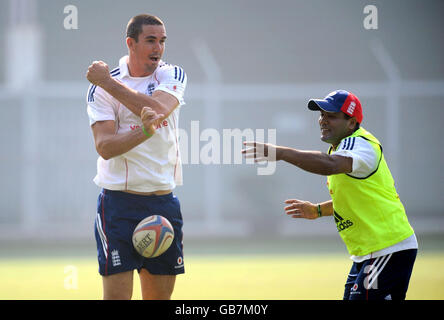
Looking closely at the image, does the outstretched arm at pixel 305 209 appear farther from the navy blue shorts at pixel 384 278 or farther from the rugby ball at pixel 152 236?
the rugby ball at pixel 152 236

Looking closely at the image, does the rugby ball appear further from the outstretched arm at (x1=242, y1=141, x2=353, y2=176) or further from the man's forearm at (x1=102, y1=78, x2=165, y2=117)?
the outstretched arm at (x1=242, y1=141, x2=353, y2=176)

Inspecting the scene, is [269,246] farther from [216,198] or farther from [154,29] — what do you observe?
[154,29]

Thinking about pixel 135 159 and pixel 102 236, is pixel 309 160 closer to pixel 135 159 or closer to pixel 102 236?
pixel 135 159

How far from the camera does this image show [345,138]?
14.9ft

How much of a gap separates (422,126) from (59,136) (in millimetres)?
8200

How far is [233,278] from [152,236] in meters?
4.24

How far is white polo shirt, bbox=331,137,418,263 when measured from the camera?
4.30 metres

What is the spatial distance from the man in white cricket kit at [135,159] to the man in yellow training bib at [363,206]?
3.43 feet

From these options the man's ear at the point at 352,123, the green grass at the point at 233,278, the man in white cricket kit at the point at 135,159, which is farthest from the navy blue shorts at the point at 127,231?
the green grass at the point at 233,278

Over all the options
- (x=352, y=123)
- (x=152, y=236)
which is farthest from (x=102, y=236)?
(x=352, y=123)

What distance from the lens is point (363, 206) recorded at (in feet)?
14.8

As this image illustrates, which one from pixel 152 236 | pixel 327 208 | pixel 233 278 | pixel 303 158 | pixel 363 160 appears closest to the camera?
pixel 303 158

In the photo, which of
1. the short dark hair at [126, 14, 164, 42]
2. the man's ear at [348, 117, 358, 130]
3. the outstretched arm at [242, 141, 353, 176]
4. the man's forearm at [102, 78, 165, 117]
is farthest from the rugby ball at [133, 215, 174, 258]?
the man's ear at [348, 117, 358, 130]

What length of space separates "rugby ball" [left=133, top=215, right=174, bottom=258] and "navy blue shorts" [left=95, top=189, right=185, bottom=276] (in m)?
0.06
